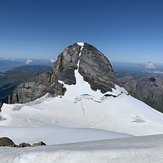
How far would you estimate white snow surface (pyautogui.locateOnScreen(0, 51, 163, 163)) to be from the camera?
520 centimetres

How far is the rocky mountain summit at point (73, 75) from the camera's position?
1324 inches

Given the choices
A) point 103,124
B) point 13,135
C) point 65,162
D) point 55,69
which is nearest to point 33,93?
point 55,69

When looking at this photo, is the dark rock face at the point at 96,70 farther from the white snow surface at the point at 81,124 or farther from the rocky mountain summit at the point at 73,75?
the white snow surface at the point at 81,124

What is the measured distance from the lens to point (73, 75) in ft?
117

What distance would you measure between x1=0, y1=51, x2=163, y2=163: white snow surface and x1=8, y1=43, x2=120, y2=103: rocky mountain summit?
1271 mm

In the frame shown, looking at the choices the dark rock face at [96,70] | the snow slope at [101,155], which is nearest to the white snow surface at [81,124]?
the snow slope at [101,155]

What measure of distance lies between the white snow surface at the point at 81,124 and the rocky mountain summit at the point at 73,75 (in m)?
1.27

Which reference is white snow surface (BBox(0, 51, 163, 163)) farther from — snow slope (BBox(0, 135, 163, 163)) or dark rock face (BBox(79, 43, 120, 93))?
dark rock face (BBox(79, 43, 120, 93))

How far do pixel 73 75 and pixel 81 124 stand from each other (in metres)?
13.3

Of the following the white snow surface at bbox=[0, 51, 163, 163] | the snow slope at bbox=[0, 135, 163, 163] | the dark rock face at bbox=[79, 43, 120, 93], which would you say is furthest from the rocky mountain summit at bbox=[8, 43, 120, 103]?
the snow slope at bbox=[0, 135, 163, 163]

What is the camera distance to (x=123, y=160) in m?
4.76

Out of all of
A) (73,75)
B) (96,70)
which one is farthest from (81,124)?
(96,70)

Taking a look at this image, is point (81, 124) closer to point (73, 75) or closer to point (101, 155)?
point (73, 75)

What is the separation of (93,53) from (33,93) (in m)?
16.6
